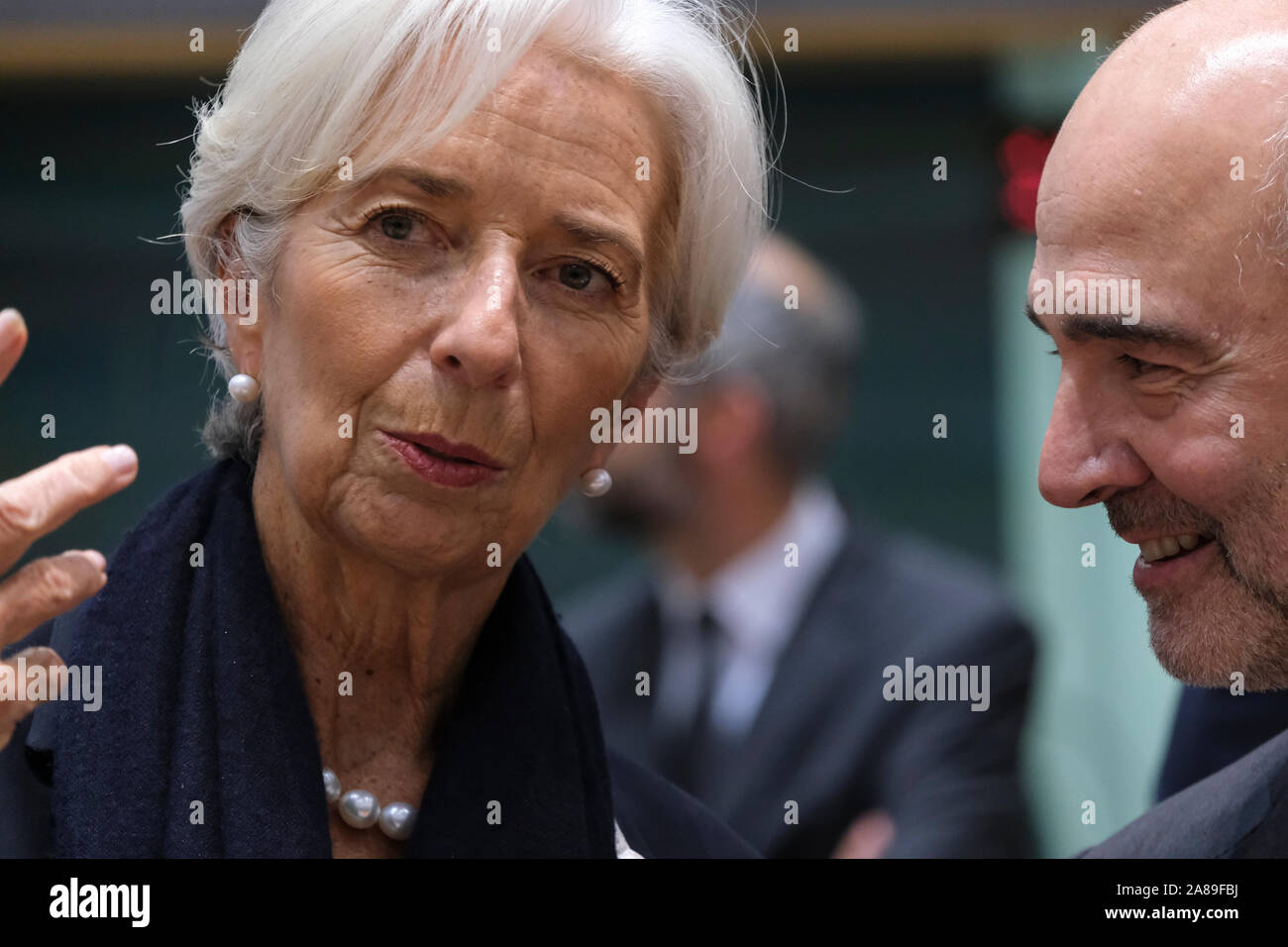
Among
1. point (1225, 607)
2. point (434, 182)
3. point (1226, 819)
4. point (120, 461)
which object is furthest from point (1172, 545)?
point (120, 461)

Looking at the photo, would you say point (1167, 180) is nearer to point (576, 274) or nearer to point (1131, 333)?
point (1131, 333)

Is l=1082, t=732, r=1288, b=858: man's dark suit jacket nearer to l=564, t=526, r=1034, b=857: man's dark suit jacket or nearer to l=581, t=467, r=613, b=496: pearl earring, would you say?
l=581, t=467, r=613, b=496: pearl earring

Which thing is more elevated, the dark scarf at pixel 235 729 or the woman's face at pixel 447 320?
the woman's face at pixel 447 320

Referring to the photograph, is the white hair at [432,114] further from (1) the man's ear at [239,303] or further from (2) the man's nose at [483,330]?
(2) the man's nose at [483,330]

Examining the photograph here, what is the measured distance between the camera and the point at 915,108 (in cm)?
711

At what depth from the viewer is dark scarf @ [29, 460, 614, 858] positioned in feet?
7.14

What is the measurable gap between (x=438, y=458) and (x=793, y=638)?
2217 mm

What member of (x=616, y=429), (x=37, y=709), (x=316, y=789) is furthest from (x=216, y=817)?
(x=616, y=429)

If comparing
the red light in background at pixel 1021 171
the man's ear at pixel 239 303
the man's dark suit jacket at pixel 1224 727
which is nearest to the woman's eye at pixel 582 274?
the man's ear at pixel 239 303

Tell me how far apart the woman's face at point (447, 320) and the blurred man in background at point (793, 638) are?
1200 millimetres

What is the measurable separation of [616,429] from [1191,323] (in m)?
0.92

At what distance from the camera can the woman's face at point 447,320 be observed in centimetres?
228

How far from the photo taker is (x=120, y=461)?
182cm
